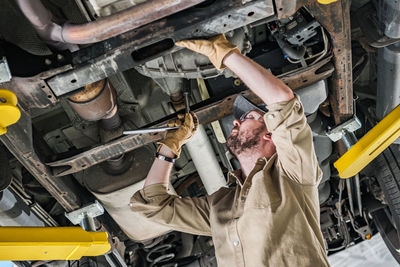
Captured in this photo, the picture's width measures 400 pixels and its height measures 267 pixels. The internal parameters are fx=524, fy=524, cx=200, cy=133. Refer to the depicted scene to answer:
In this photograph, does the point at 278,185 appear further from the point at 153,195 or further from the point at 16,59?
the point at 16,59

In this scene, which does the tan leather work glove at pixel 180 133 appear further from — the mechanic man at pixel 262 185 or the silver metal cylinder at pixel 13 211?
the silver metal cylinder at pixel 13 211

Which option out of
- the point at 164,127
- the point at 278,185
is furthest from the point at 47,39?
the point at 278,185

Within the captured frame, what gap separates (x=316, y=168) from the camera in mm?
2439

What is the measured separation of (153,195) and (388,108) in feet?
5.12

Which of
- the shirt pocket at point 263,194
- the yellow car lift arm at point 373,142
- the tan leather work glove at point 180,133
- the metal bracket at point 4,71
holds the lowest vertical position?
the yellow car lift arm at point 373,142

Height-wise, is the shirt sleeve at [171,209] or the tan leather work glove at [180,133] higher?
the tan leather work glove at [180,133]

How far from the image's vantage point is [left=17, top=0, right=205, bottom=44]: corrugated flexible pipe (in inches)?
89.0

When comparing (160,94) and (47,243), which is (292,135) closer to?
(47,243)

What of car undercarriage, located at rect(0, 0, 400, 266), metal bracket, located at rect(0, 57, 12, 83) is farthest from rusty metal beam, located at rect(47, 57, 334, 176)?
metal bracket, located at rect(0, 57, 12, 83)

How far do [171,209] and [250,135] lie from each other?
0.62 meters

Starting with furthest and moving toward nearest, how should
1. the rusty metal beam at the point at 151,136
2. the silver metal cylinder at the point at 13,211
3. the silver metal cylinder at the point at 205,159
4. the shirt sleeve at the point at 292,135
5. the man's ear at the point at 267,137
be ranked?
the silver metal cylinder at the point at 205,159 → the silver metal cylinder at the point at 13,211 → the rusty metal beam at the point at 151,136 → the man's ear at the point at 267,137 → the shirt sleeve at the point at 292,135

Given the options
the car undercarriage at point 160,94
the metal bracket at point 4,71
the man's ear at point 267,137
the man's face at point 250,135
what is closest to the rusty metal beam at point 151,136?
the car undercarriage at point 160,94

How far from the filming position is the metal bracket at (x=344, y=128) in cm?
317

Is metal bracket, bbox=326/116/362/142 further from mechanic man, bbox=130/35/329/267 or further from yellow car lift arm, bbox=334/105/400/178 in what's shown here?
mechanic man, bbox=130/35/329/267
